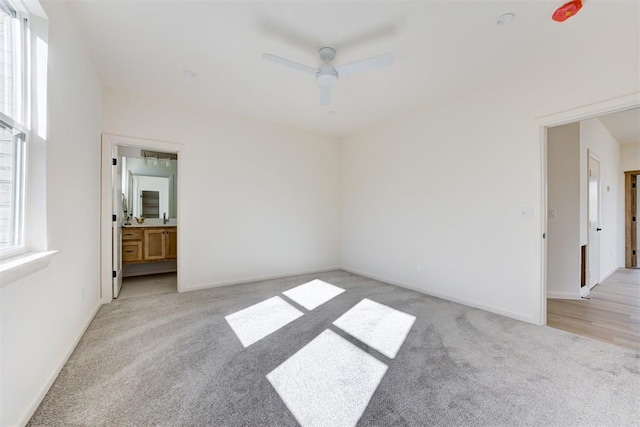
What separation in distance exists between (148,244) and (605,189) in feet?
26.4

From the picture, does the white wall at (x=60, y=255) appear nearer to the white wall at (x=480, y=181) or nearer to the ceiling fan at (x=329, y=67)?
the ceiling fan at (x=329, y=67)

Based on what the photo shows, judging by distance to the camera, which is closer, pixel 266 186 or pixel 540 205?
pixel 540 205

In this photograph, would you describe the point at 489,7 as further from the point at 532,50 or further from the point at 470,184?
the point at 470,184

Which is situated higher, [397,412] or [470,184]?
[470,184]

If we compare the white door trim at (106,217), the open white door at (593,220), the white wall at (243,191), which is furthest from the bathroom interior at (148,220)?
the open white door at (593,220)

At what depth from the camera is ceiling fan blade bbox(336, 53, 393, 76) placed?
2.24 meters

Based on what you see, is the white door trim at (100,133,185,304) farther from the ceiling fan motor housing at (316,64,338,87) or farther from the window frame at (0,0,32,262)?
the ceiling fan motor housing at (316,64,338,87)

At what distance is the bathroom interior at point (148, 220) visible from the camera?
456 centimetres

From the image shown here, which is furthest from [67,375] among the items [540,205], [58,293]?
[540,205]

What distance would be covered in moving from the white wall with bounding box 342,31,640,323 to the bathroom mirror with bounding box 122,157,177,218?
3882mm

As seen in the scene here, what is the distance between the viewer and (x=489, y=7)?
2037mm

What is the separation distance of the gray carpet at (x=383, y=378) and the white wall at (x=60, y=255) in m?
0.20

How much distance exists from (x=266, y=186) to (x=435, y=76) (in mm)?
2897

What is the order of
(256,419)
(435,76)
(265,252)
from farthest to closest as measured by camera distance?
(265,252) → (435,76) → (256,419)
